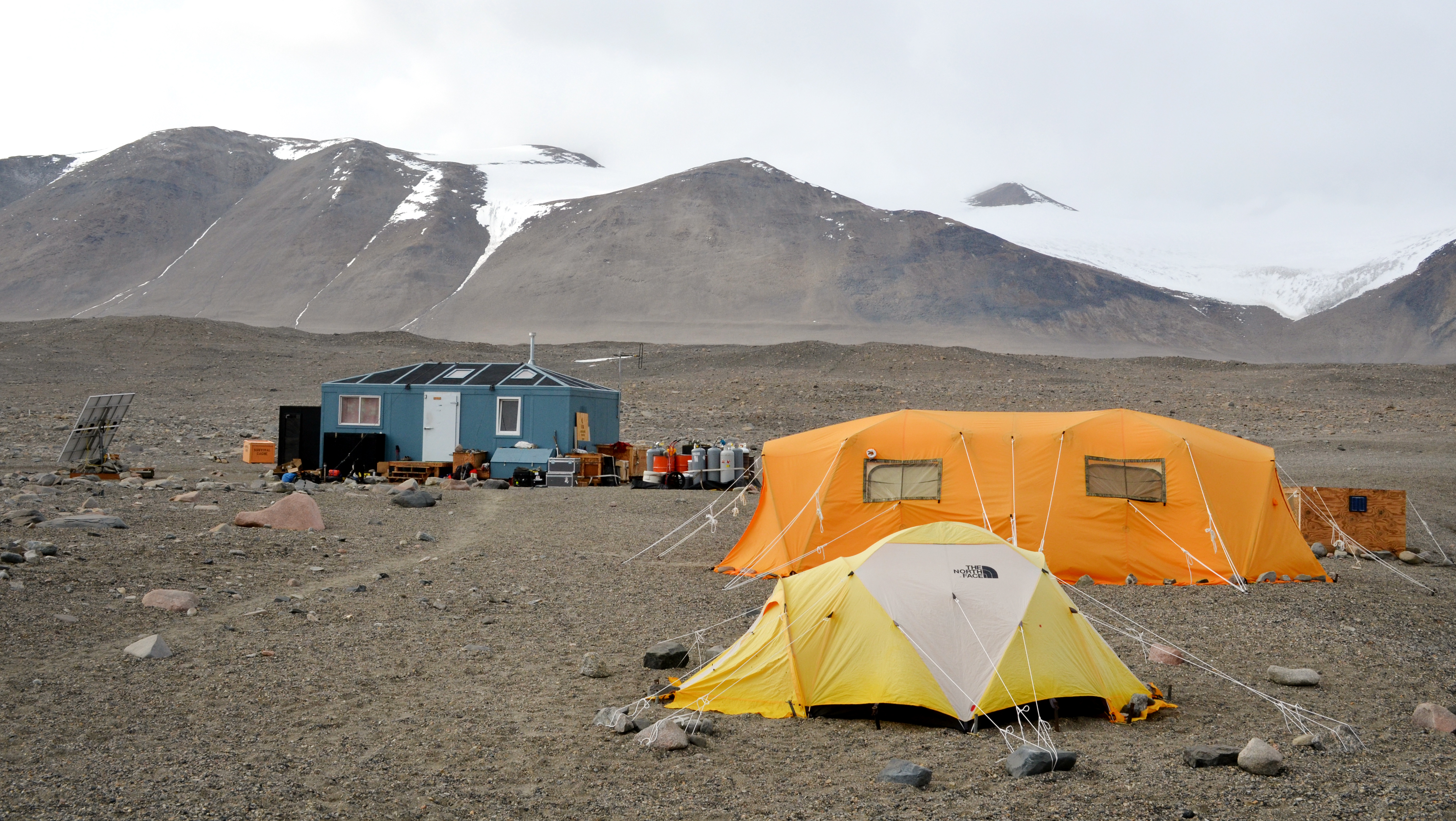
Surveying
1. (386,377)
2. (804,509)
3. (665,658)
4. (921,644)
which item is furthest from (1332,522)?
(386,377)

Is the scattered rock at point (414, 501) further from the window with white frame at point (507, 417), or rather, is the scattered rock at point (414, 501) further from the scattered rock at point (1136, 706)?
the scattered rock at point (1136, 706)

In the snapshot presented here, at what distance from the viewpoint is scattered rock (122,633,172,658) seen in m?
7.79

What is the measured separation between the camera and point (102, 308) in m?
110

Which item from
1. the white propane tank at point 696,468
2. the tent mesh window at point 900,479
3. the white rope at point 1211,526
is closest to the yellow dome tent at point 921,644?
the tent mesh window at point 900,479

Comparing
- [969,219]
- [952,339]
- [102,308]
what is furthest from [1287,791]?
[969,219]

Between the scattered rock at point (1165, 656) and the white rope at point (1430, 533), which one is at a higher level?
the white rope at point (1430, 533)

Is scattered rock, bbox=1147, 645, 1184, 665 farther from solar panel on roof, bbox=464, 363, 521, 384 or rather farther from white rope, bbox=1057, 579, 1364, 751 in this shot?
solar panel on roof, bbox=464, 363, 521, 384

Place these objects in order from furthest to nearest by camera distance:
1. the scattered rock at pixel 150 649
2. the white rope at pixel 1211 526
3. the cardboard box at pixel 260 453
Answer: the cardboard box at pixel 260 453 → the white rope at pixel 1211 526 → the scattered rock at pixel 150 649

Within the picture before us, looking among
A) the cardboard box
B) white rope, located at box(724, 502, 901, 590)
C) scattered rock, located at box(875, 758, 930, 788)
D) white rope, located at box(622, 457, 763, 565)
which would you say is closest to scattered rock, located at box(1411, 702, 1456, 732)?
scattered rock, located at box(875, 758, 930, 788)

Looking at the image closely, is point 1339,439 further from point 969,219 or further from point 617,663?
point 969,219

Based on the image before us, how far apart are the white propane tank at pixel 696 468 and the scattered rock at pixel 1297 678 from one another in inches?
644

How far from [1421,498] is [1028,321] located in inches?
3898

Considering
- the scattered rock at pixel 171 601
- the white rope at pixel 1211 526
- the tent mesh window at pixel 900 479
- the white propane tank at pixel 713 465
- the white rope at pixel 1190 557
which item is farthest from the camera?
the white propane tank at pixel 713 465

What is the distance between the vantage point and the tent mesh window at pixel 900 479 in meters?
13.2
